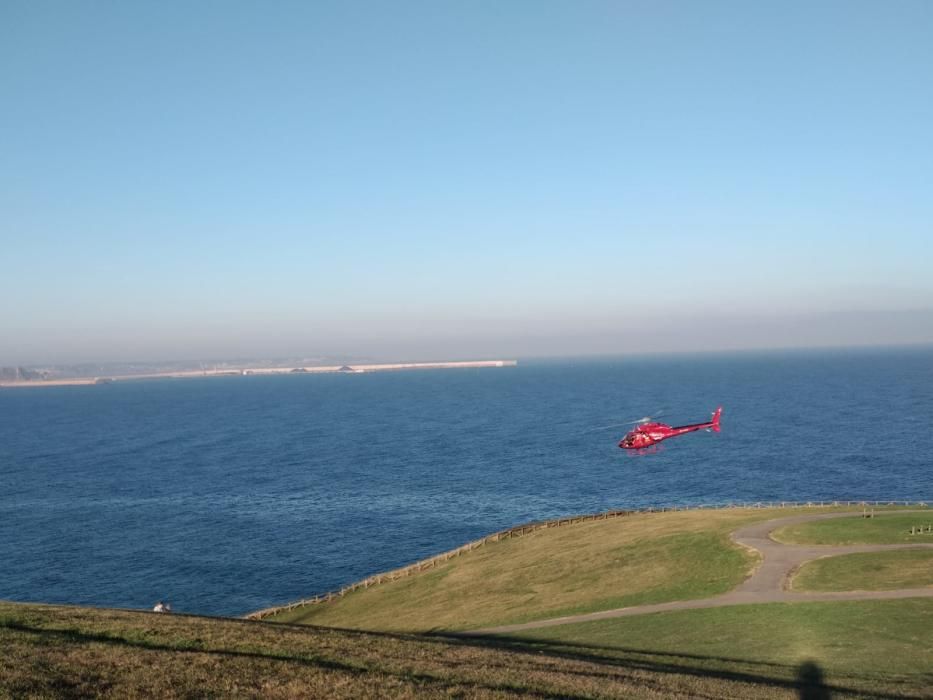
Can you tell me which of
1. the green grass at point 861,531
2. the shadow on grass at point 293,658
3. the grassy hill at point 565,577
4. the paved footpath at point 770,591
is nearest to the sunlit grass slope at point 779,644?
the paved footpath at point 770,591

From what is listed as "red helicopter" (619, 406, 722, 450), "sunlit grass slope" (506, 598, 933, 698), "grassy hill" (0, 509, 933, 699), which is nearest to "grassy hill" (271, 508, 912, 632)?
"grassy hill" (0, 509, 933, 699)

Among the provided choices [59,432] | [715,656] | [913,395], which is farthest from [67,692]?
[913,395]

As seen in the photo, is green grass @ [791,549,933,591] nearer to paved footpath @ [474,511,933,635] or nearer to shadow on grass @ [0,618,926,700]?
paved footpath @ [474,511,933,635]

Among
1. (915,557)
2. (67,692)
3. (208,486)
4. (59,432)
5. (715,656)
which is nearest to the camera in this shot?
(67,692)

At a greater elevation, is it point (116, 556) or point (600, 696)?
point (600, 696)

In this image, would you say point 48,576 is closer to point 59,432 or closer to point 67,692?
point 67,692

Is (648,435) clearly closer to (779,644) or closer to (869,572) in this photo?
(869,572)
